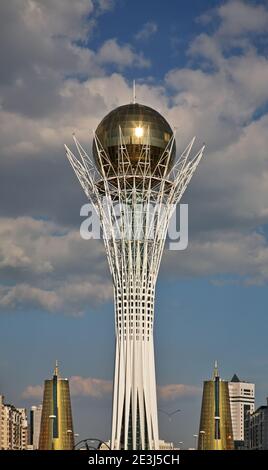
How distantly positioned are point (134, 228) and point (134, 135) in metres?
11.3

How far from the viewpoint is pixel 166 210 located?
145 meters

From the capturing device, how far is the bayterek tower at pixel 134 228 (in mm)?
143375

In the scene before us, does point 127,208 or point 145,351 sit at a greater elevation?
point 127,208

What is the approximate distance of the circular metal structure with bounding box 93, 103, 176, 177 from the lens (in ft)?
477

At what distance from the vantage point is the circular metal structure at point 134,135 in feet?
477

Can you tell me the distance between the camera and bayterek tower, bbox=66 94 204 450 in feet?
470

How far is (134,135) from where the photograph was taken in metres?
145

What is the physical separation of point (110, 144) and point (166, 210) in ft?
34.8
